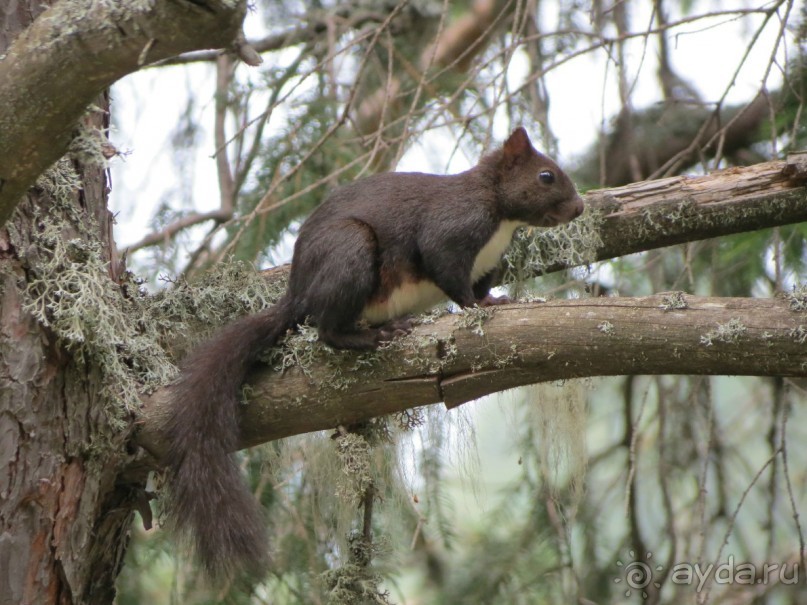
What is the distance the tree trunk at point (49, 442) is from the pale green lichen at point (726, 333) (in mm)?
1448

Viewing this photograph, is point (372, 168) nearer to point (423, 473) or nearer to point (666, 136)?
point (423, 473)

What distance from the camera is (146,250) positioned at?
387cm

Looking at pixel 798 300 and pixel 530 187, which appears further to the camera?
pixel 530 187

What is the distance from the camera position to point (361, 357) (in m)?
2.47

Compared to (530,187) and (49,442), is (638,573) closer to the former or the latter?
(530,187)

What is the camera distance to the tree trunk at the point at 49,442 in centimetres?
232

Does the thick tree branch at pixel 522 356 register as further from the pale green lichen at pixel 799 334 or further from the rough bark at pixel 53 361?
the rough bark at pixel 53 361

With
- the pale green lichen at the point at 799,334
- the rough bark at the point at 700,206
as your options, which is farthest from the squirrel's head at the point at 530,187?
the pale green lichen at the point at 799,334

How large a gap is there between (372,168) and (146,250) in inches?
38.6

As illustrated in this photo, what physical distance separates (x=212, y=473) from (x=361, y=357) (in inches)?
19.0

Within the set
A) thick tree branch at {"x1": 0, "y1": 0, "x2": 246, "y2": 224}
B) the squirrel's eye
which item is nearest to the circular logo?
the squirrel's eye

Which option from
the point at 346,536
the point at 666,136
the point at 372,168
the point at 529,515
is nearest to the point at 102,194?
the point at 346,536

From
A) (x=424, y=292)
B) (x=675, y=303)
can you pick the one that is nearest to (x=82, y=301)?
(x=424, y=292)

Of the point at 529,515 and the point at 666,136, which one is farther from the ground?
the point at 666,136
